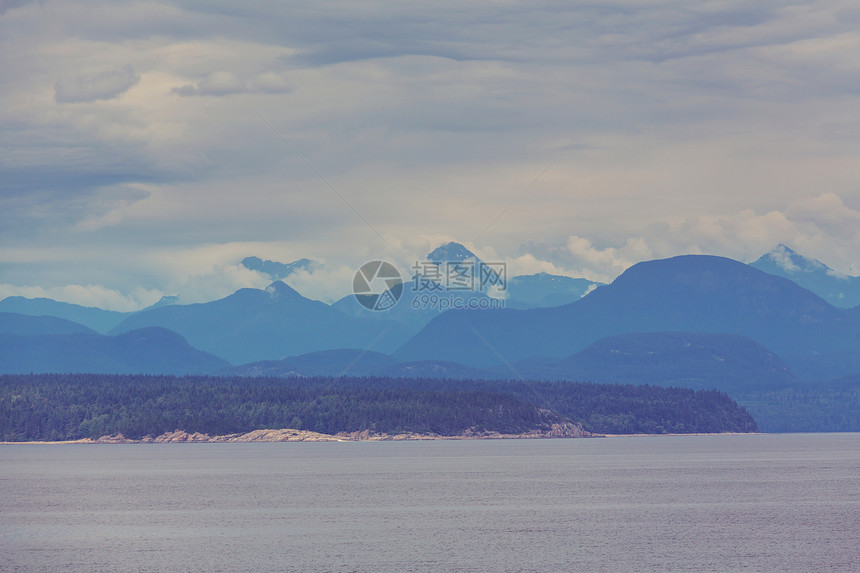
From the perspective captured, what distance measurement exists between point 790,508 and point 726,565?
55233 millimetres

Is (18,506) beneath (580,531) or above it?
beneath

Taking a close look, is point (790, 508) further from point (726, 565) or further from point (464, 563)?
point (464, 563)

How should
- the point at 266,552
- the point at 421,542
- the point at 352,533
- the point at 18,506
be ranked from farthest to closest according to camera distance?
the point at 18,506
the point at 352,533
the point at 421,542
the point at 266,552

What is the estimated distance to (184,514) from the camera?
A: 475 feet

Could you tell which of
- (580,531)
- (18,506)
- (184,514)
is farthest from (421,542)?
(18,506)

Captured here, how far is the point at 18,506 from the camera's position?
156 metres

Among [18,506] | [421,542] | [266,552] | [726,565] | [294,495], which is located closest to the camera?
[726,565]

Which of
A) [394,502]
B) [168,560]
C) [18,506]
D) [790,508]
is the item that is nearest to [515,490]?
[394,502]

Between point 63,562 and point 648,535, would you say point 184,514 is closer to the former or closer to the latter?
point 63,562

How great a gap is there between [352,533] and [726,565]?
1687 inches

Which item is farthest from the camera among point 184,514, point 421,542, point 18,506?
point 18,506

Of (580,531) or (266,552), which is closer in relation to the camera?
(266,552)

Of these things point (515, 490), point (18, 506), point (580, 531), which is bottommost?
point (515, 490)

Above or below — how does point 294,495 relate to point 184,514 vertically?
below
